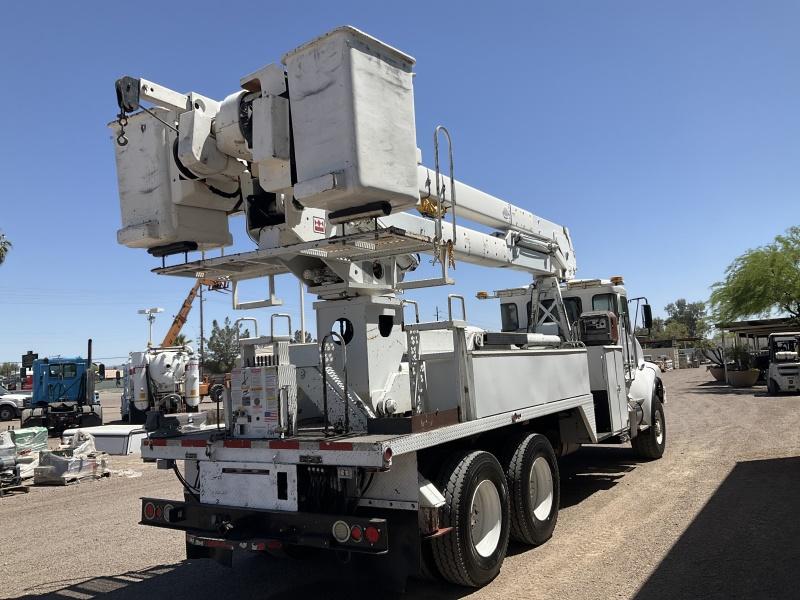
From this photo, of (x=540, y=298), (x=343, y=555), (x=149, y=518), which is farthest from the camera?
(x=540, y=298)

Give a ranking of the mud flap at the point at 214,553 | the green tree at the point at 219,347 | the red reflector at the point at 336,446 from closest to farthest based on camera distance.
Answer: the red reflector at the point at 336,446 → the mud flap at the point at 214,553 → the green tree at the point at 219,347

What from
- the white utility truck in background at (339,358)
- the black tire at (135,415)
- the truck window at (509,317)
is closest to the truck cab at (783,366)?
the truck window at (509,317)

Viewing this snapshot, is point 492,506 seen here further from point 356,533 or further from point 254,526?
point 254,526

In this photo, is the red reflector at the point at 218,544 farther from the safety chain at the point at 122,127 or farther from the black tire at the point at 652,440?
the black tire at the point at 652,440

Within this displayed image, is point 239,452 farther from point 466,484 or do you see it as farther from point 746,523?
point 746,523

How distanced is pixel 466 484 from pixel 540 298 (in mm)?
6082

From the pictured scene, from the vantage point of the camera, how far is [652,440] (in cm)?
1062

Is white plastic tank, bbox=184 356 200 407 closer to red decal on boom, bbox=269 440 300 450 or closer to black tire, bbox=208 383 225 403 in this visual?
black tire, bbox=208 383 225 403

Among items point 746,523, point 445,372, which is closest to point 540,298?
point 746,523

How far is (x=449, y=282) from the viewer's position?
17.9ft

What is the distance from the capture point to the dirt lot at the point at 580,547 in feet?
17.1

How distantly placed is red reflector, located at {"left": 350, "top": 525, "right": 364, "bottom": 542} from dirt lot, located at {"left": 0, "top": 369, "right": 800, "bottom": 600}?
3.63 feet

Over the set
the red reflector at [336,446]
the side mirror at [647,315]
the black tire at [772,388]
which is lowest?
the black tire at [772,388]

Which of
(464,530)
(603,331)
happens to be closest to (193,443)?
(464,530)
